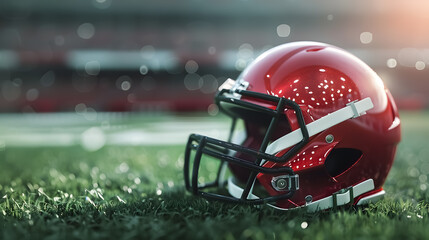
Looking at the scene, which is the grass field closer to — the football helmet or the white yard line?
the football helmet

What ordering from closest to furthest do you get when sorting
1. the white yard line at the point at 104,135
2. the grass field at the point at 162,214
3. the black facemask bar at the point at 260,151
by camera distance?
the grass field at the point at 162,214 → the black facemask bar at the point at 260,151 → the white yard line at the point at 104,135

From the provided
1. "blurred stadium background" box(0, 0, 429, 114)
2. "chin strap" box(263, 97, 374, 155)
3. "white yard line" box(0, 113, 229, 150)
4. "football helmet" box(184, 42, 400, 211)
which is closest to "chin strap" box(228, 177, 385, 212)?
"football helmet" box(184, 42, 400, 211)

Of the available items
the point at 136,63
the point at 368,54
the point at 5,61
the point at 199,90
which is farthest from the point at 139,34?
the point at 368,54

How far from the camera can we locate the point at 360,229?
1.37 m

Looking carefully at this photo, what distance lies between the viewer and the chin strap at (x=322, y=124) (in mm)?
1541

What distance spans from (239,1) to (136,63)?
5180 millimetres

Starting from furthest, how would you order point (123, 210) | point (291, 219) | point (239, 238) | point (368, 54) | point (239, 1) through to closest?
point (368, 54), point (239, 1), point (123, 210), point (291, 219), point (239, 238)

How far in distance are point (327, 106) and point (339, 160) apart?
25cm

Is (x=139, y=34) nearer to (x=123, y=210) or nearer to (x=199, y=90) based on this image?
(x=199, y=90)

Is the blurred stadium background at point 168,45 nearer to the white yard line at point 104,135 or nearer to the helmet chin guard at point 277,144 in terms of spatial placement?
the white yard line at point 104,135

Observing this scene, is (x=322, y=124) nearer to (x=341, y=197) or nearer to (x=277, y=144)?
(x=277, y=144)

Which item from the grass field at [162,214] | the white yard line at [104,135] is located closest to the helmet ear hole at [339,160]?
the grass field at [162,214]

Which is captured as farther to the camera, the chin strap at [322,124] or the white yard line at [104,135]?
the white yard line at [104,135]

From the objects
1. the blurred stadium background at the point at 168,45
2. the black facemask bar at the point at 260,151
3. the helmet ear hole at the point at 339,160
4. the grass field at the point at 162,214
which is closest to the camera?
the grass field at the point at 162,214
